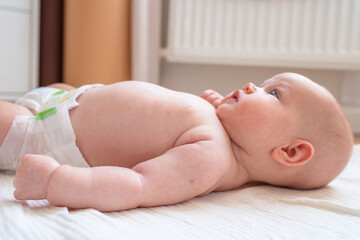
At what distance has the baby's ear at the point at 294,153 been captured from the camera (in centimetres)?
77

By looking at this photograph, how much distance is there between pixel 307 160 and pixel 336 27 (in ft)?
4.41

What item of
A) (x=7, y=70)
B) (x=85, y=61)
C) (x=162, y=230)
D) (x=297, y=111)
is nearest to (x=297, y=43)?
(x=85, y=61)

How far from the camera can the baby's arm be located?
1.99ft

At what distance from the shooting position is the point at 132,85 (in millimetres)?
879

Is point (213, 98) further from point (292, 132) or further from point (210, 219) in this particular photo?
point (210, 219)

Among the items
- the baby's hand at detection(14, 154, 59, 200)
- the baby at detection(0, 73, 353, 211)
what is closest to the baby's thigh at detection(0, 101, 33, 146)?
the baby at detection(0, 73, 353, 211)

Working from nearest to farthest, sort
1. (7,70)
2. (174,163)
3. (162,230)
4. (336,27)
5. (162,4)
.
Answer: (162,230), (174,163), (7,70), (336,27), (162,4)

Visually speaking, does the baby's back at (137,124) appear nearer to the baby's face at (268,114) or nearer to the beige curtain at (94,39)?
the baby's face at (268,114)

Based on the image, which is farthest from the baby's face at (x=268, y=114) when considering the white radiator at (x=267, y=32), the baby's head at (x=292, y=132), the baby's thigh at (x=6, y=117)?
the white radiator at (x=267, y=32)

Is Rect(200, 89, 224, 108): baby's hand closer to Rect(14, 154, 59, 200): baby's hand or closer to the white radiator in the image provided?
Rect(14, 154, 59, 200): baby's hand

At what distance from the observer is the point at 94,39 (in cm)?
188

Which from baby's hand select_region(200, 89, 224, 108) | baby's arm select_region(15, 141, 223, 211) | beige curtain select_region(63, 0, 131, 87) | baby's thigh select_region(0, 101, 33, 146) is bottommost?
baby's arm select_region(15, 141, 223, 211)

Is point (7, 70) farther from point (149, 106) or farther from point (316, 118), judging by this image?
point (316, 118)

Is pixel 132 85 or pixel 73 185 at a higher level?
pixel 132 85
